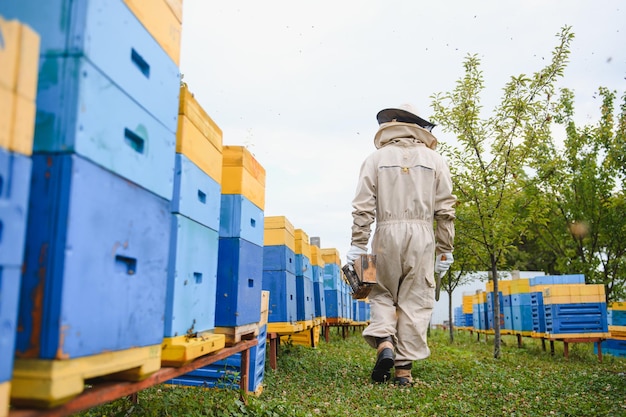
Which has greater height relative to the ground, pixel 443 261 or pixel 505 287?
pixel 443 261

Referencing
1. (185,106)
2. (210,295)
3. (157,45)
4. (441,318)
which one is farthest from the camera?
(441,318)

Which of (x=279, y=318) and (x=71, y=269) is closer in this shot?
(x=71, y=269)

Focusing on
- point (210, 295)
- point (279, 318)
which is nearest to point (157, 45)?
point (210, 295)

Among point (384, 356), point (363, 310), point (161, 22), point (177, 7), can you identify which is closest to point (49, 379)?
point (161, 22)

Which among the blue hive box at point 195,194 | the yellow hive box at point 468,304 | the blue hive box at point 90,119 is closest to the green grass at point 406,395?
the blue hive box at point 195,194

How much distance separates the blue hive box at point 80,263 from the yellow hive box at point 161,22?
0.68m

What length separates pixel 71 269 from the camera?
155 cm

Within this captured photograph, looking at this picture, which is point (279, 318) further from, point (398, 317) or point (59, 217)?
point (59, 217)

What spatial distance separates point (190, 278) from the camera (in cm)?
257

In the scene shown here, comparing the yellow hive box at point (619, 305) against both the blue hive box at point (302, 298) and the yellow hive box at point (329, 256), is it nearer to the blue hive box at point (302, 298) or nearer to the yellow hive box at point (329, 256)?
the yellow hive box at point (329, 256)

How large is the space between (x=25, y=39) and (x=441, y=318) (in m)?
37.5

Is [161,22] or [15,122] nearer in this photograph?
[15,122]

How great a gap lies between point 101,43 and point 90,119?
10.9 inches

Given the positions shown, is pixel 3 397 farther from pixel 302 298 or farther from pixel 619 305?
pixel 619 305
